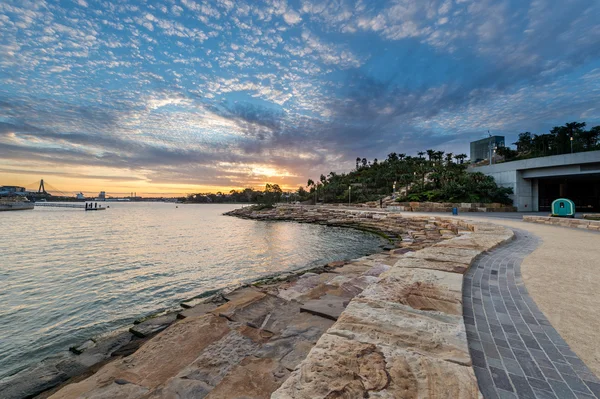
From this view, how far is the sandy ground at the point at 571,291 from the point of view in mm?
2306

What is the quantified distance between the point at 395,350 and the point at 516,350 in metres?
1.24

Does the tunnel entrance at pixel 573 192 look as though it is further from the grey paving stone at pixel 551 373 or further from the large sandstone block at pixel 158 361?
the large sandstone block at pixel 158 361

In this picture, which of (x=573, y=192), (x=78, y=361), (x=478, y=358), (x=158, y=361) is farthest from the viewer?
(x=573, y=192)

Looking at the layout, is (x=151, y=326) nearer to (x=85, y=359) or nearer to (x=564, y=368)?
(x=85, y=359)

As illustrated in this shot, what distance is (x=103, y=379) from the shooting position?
8.67ft

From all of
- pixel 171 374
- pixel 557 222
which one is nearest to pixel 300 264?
pixel 171 374

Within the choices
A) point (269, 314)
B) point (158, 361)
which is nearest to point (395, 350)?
point (269, 314)

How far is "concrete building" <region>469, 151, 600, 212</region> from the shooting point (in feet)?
65.7

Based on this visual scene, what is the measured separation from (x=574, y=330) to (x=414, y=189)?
33.2 meters

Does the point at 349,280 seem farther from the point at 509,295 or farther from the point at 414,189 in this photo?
the point at 414,189

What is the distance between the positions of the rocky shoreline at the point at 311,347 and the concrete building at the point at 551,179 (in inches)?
981

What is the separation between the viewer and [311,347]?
270 centimetres

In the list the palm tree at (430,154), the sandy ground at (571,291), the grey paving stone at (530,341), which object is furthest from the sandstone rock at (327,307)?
the palm tree at (430,154)

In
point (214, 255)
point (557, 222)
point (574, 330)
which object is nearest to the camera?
point (574, 330)
